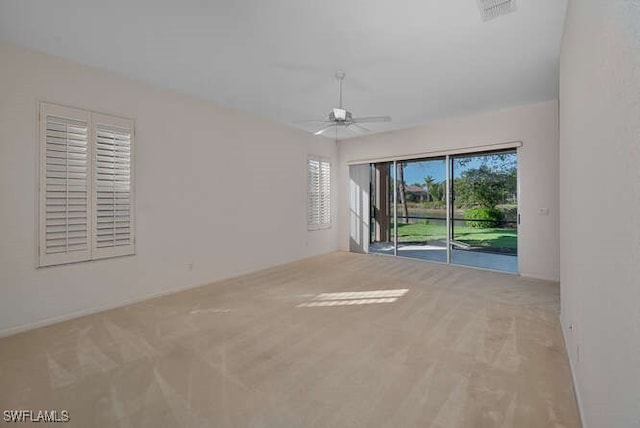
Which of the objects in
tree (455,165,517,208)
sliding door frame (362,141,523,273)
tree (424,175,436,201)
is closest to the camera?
Answer: sliding door frame (362,141,523,273)

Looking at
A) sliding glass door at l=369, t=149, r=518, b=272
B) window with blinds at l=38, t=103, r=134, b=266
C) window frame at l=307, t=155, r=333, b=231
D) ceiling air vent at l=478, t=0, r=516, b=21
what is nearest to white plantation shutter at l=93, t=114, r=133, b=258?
window with blinds at l=38, t=103, r=134, b=266

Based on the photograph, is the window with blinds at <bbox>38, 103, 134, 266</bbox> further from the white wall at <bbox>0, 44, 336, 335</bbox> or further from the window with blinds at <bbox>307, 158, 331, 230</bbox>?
the window with blinds at <bbox>307, 158, 331, 230</bbox>

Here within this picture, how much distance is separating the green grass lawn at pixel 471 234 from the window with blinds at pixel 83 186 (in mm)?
5210

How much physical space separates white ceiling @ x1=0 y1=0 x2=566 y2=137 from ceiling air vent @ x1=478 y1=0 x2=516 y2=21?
0.25 feet

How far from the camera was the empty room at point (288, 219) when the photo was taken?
166 cm

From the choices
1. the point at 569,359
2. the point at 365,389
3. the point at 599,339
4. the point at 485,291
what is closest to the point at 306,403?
the point at 365,389

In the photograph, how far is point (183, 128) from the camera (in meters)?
4.15

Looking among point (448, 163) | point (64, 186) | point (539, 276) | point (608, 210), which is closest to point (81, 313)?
point (64, 186)

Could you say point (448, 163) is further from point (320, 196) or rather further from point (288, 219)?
point (288, 219)

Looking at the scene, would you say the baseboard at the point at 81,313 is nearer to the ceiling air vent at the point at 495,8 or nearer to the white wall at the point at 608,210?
the white wall at the point at 608,210

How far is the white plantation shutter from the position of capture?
3340 mm

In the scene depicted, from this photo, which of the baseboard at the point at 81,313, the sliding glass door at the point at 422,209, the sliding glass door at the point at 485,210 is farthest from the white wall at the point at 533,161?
the baseboard at the point at 81,313

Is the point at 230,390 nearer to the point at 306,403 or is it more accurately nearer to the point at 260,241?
the point at 306,403

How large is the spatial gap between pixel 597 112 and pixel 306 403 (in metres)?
2.21
